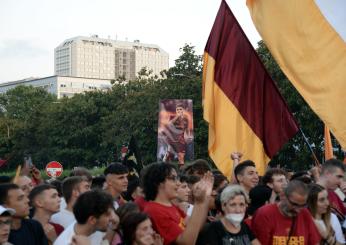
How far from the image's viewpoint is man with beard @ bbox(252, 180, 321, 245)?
6676mm

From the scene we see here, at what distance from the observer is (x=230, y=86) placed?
11.1 meters

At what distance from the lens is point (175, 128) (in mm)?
25609

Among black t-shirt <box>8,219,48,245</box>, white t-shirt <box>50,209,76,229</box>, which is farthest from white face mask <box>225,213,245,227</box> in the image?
white t-shirt <box>50,209,76,229</box>

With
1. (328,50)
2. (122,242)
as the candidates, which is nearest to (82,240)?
(122,242)

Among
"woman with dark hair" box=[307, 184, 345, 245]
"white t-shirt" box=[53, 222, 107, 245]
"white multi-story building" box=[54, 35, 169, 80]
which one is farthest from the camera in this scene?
"white multi-story building" box=[54, 35, 169, 80]

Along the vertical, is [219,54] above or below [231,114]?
above

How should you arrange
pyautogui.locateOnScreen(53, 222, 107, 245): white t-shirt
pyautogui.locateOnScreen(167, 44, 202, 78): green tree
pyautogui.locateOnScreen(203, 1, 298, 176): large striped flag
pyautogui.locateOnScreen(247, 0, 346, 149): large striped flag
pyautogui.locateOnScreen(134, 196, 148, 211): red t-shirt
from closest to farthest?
pyautogui.locateOnScreen(53, 222, 107, 245): white t-shirt → pyautogui.locateOnScreen(134, 196, 148, 211): red t-shirt → pyautogui.locateOnScreen(247, 0, 346, 149): large striped flag → pyautogui.locateOnScreen(203, 1, 298, 176): large striped flag → pyautogui.locateOnScreen(167, 44, 202, 78): green tree

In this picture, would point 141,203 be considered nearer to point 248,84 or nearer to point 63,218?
point 63,218

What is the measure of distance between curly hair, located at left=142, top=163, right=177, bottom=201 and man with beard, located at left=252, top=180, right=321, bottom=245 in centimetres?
101

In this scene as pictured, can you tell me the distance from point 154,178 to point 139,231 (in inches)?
26.7

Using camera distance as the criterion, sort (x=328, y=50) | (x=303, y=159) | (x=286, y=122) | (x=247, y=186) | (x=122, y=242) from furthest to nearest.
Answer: (x=303, y=159) → (x=286, y=122) → (x=328, y=50) → (x=247, y=186) → (x=122, y=242)

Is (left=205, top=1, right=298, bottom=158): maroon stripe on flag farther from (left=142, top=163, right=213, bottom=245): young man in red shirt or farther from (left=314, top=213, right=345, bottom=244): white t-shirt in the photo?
(left=142, top=163, right=213, bottom=245): young man in red shirt

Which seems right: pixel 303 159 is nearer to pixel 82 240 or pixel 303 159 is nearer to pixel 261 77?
pixel 261 77

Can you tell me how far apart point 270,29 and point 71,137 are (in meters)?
56.2
